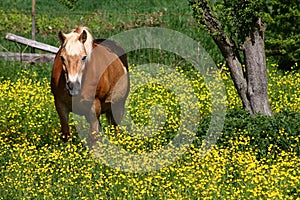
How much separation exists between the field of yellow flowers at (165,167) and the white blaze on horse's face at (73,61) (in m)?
0.76

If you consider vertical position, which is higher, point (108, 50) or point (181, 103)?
point (108, 50)

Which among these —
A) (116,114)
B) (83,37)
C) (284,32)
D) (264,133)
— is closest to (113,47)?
(116,114)

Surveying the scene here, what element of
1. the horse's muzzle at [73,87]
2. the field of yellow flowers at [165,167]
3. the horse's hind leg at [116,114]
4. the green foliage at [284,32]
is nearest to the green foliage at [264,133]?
the field of yellow flowers at [165,167]

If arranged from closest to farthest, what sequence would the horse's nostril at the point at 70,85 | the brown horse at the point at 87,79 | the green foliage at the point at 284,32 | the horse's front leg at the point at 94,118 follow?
the horse's nostril at the point at 70,85 < the brown horse at the point at 87,79 < the horse's front leg at the point at 94,118 < the green foliage at the point at 284,32

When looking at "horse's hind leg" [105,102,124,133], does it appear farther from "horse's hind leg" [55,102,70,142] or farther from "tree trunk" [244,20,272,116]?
"tree trunk" [244,20,272,116]

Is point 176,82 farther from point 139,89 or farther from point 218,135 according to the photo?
point 218,135

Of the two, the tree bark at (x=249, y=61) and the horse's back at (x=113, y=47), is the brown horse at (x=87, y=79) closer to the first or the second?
the horse's back at (x=113, y=47)

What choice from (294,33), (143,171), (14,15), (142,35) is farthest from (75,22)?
(143,171)

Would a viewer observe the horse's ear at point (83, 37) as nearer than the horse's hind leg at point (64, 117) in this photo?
Yes

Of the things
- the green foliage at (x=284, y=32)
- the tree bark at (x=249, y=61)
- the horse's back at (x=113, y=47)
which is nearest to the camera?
the tree bark at (x=249, y=61)

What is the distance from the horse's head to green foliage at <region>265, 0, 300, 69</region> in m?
7.13

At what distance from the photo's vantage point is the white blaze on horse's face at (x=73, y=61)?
8.00 m

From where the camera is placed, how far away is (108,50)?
9711 mm

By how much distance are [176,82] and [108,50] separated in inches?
115
